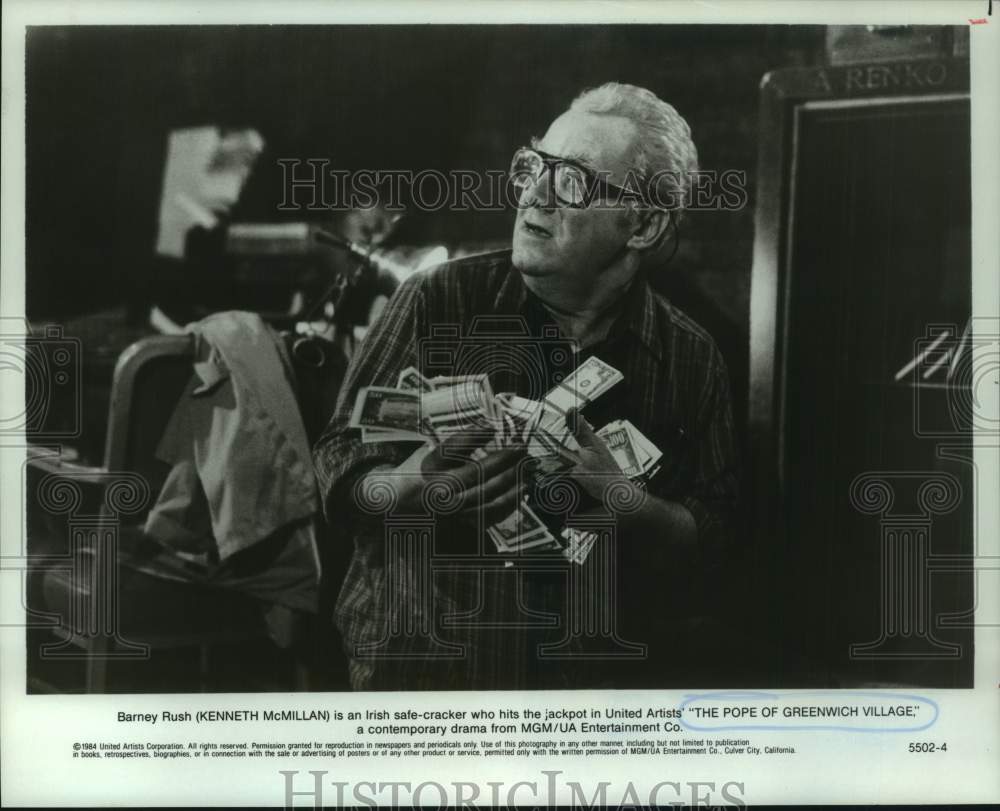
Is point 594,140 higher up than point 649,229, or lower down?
higher up

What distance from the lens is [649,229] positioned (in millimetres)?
4012

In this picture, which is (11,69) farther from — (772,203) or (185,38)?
(772,203)

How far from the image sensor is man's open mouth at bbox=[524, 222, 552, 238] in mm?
3992

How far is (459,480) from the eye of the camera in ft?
13.1

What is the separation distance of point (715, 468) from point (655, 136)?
1.38 metres

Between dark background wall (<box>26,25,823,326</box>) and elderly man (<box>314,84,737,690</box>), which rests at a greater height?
dark background wall (<box>26,25,823,326</box>)

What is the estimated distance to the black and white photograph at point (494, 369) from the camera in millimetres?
3994

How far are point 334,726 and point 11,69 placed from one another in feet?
9.86

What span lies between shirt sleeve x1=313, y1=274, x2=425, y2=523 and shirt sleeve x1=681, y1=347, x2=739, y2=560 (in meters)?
1.19
